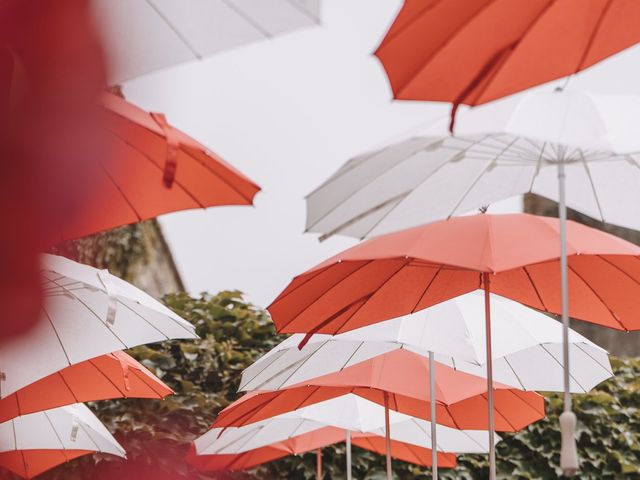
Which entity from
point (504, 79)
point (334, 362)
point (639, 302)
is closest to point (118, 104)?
point (504, 79)

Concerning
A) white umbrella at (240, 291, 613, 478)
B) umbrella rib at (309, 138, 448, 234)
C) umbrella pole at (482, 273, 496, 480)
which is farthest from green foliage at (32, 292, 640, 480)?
umbrella rib at (309, 138, 448, 234)

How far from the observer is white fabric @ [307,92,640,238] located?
304 centimetres

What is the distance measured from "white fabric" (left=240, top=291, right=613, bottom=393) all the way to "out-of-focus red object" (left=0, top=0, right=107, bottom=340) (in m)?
3.90

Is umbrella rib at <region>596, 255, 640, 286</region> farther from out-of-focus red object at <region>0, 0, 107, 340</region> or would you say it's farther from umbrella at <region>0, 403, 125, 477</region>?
out-of-focus red object at <region>0, 0, 107, 340</region>

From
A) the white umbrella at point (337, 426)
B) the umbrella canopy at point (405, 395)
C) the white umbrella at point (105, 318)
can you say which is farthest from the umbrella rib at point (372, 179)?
the white umbrella at point (337, 426)

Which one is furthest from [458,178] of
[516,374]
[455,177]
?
[516,374]

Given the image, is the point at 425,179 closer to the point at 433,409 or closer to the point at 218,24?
the point at 218,24

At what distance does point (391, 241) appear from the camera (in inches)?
138

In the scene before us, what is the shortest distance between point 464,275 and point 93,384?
208 cm

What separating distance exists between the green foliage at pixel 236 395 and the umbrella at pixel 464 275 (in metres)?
3.70

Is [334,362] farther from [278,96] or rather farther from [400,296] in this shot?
[278,96]

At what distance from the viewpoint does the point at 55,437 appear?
550 cm

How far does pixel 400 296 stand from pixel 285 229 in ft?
23.6

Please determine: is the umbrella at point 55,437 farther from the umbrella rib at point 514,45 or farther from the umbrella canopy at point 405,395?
the umbrella rib at point 514,45
